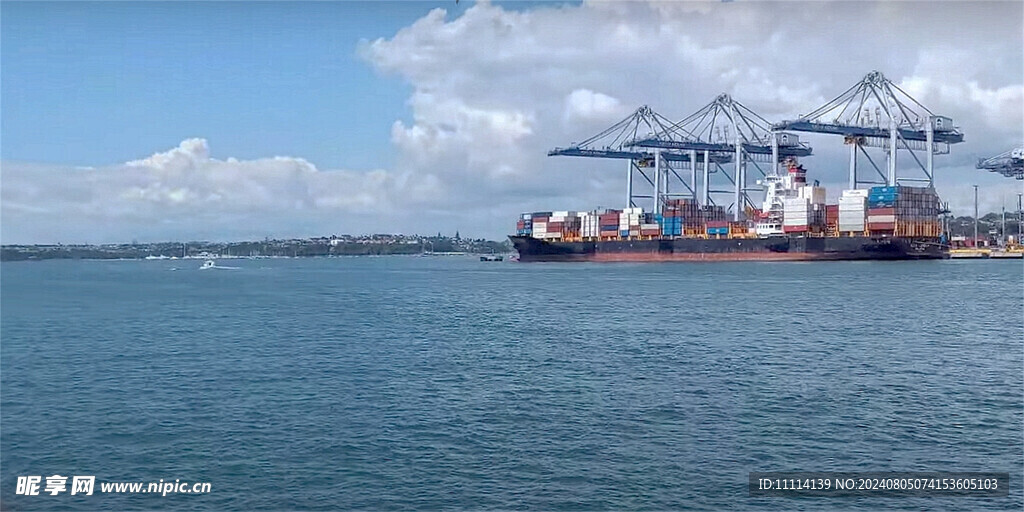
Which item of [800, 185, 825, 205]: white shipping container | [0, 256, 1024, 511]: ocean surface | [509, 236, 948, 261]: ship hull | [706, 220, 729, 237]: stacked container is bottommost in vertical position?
[0, 256, 1024, 511]: ocean surface

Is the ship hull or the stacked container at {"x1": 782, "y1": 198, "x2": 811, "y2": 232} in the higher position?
the stacked container at {"x1": 782, "y1": 198, "x2": 811, "y2": 232}


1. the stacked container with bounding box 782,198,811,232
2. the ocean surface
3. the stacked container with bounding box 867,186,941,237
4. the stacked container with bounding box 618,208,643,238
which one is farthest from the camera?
the stacked container with bounding box 618,208,643,238

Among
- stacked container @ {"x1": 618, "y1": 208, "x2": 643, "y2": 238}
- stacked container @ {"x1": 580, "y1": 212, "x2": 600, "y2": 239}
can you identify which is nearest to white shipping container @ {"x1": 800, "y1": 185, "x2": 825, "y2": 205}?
stacked container @ {"x1": 618, "y1": 208, "x2": 643, "y2": 238}

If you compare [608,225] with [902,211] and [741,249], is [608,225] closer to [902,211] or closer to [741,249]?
[741,249]

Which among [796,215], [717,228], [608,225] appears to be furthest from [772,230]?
[608,225]

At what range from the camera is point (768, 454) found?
13.0 metres

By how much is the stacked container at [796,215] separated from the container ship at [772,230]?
89 mm

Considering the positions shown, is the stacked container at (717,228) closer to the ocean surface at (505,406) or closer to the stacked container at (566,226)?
the stacked container at (566,226)

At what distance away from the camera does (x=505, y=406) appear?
16.2 metres

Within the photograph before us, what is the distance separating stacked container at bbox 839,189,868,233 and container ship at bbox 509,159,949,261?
0.09 metres

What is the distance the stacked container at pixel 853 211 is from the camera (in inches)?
2968

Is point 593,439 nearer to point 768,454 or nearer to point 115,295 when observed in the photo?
point 768,454

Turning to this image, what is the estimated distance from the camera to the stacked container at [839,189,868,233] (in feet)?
247

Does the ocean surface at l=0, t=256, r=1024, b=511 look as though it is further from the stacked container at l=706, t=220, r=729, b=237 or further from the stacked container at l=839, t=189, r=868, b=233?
the stacked container at l=706, t=220, r=729, b=237
